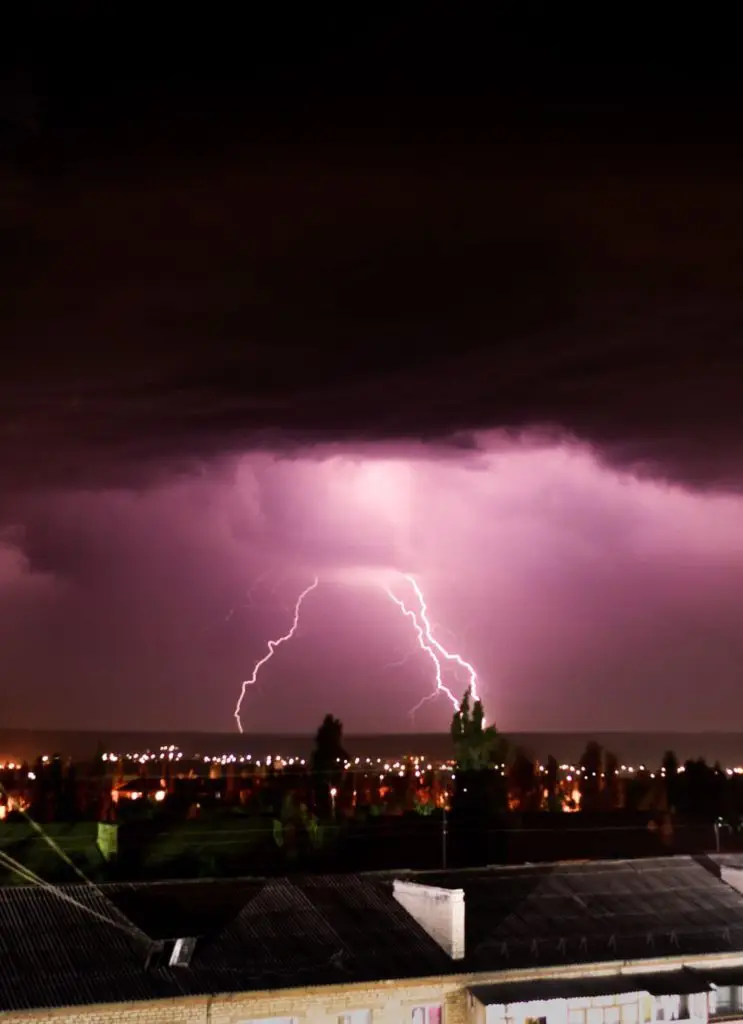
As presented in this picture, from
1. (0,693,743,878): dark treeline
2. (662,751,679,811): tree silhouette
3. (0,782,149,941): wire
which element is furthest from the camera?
(662,751,679,811): tree silhouette

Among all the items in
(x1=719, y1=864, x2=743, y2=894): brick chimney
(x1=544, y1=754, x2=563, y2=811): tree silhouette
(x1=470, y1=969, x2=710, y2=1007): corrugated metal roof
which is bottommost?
(x1=470, y1=969, x2=710, y2=1007): corrugated metal roof

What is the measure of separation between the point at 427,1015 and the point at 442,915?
6.40ft

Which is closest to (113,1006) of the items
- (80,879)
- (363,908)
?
(363,908)

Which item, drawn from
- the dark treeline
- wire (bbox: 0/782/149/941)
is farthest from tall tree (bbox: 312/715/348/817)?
wire (bbox: 0/782/149/941)

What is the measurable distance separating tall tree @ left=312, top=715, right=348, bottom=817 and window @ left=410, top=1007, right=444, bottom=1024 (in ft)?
246

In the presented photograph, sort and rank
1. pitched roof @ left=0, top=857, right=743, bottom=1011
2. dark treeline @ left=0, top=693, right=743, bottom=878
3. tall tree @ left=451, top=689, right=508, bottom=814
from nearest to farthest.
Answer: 1. pitched roof @ left=0, top=857, right=743, bottom=1011
2. dark treeline @ left=0, top=693, right=743, bottom=878
3. tall tree @ left=451, top=689, right=508, bottom=814

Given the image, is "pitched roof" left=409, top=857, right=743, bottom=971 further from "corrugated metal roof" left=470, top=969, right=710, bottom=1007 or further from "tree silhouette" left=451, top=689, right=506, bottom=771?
"tree silhouette" left=451, top=689, right=506, bottom=771

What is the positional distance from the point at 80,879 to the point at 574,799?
82801mm

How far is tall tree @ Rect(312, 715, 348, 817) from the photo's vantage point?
100000mm

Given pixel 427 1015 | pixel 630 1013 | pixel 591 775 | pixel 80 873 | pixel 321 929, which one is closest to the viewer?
pixel 427 1015

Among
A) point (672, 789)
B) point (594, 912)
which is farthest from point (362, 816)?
point (594, 912)

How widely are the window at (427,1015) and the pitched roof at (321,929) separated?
68 centimetres

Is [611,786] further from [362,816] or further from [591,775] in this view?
[362,816]

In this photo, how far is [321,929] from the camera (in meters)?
25.6
